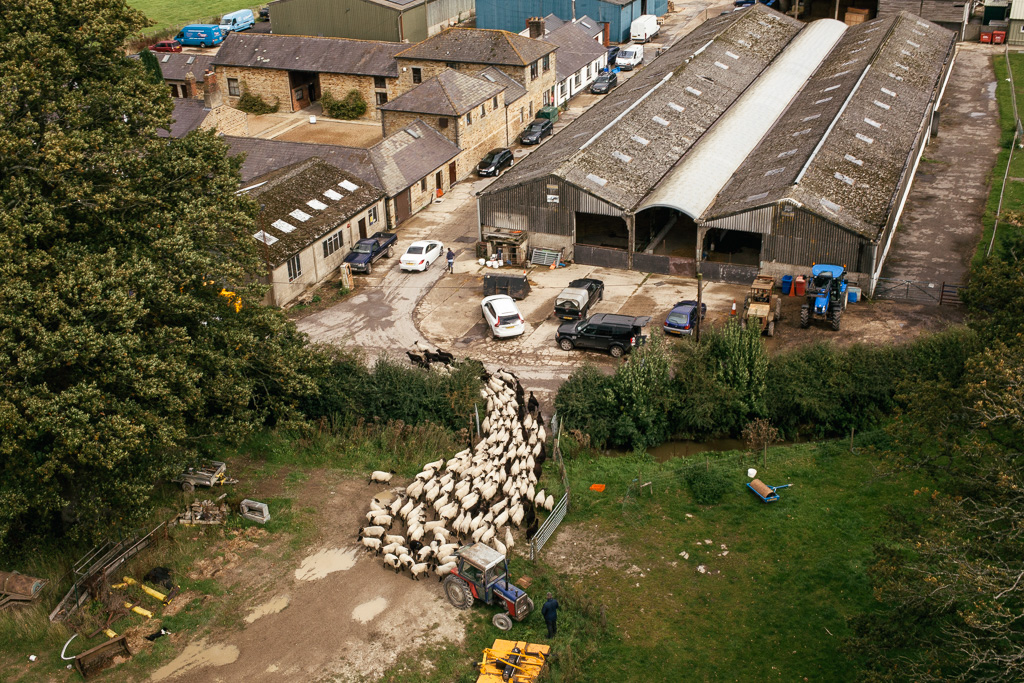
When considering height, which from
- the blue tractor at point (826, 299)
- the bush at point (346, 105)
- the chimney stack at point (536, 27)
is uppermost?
the chimney stack at point (536, 27)

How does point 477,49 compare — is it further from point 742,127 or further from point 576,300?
point 576,300

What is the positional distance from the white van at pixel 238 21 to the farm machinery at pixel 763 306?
72.2 metres

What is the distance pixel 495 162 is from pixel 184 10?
65.8 meters

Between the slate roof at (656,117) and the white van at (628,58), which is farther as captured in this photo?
the white van at (628,58)

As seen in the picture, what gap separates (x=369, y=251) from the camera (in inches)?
1913

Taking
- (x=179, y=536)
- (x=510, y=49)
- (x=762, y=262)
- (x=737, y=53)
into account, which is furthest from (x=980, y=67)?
(x=179, y=536)

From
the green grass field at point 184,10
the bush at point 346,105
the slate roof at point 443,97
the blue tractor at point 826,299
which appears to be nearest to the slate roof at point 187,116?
the slate roof at point 443,97

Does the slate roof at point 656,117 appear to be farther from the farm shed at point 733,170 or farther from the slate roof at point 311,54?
the slate roof at point 311,54

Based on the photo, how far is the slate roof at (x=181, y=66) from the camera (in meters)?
71.6

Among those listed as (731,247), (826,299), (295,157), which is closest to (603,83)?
(295,157)

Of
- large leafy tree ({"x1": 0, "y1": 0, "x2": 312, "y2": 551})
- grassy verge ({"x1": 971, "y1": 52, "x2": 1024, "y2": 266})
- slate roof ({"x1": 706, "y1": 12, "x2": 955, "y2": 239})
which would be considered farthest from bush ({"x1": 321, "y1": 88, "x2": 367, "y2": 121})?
grassy verge ({"x1": 971, "y1": 52, "x2": 1024, "y2": 266})

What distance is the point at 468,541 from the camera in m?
28.1

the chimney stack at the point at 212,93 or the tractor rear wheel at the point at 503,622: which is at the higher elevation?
the chimney stack at the point at 212,93

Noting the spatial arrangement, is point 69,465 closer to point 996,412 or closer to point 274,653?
point 274,653
